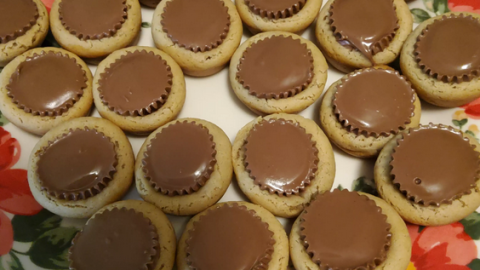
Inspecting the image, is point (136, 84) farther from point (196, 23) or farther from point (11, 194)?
point (11, 194)

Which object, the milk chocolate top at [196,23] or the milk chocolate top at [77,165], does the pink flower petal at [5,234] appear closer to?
the milk chocolate top at [77,165]

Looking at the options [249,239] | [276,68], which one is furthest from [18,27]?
[249,239]

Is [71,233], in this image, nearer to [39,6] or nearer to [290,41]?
[39,6]

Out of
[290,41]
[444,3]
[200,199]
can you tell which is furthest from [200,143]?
[444,3]

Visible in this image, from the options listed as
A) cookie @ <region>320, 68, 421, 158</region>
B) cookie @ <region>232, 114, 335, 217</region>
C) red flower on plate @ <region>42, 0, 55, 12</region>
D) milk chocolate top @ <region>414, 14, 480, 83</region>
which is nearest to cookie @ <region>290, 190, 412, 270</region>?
cookie @ <region>232, 114, 335, 217</region>

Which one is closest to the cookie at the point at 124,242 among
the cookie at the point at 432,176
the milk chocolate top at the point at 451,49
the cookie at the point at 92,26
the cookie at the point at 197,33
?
the cookie at the point at 197,33

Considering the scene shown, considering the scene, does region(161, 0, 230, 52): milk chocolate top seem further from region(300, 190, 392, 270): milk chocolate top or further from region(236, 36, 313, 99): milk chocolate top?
region(300, 190, 392, 270): milk chocolate top
